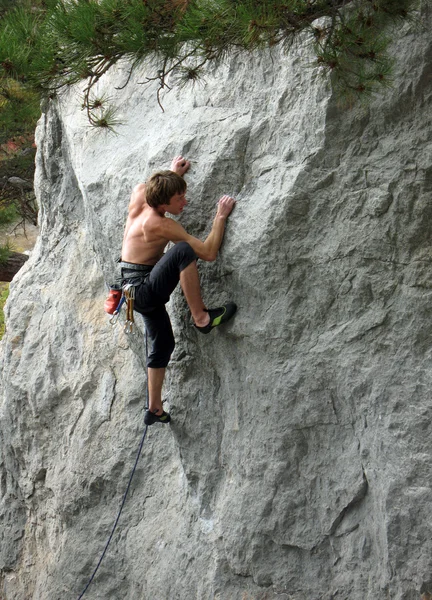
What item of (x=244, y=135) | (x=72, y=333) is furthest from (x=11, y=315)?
(x=244, y=135)

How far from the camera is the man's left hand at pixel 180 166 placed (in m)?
4.14

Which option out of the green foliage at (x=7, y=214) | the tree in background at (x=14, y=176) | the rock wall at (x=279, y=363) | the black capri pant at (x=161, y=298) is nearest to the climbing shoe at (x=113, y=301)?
the black capri pant at (x=161, y=298)

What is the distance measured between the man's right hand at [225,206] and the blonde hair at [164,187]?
Result: 0.23 m

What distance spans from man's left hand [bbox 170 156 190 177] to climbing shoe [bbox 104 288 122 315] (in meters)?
0.84

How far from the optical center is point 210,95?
4.24 m

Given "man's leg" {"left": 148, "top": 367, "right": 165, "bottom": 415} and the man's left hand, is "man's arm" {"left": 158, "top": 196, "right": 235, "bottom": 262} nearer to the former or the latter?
the man's left hand

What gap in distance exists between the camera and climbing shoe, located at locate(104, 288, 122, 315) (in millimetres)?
4438

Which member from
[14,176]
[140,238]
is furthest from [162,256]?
[14,176]

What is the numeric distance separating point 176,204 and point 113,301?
0.80 m

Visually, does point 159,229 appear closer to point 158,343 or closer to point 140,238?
point 140,238

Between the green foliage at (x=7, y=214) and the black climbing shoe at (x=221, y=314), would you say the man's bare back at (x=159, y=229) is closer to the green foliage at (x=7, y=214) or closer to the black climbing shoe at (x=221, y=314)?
the black climbing shoe at (x=221, y=314)

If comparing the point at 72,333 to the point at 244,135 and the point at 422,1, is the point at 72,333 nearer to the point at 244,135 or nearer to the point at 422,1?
the point at 244,135

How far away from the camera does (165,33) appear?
10.6 feet

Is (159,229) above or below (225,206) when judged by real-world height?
below
